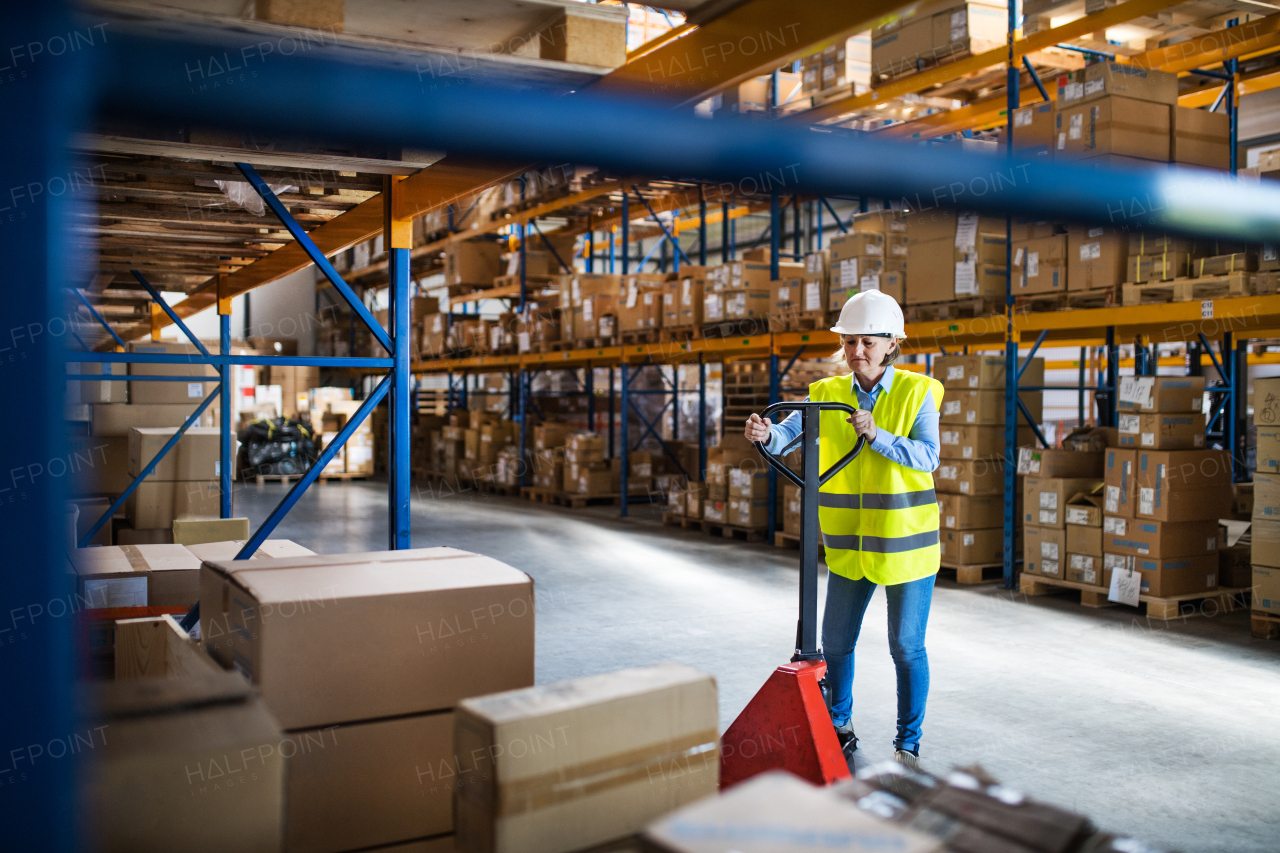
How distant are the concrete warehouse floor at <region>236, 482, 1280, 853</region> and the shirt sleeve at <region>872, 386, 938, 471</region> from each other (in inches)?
50.5

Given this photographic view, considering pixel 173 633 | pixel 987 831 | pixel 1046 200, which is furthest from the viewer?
pixel 173 633

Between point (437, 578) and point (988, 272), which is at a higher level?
point (988, 272)

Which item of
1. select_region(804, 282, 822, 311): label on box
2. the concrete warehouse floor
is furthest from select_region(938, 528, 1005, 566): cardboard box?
select_region(804, 282, 822, 311): label on box

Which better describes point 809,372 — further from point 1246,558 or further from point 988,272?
point 1246,558

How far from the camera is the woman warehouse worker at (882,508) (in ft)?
11.1

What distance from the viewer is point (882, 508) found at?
3.39m

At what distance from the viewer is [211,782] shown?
155cm

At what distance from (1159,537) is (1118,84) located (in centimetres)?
308

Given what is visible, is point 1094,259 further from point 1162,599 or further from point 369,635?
point 369,635

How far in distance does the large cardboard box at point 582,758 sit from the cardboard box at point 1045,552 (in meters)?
6.02

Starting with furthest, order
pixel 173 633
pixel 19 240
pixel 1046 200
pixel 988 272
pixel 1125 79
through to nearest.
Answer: pixel 988 272
pixel 1125 79
pixel 173 633
pixel 1046 200
pixel 19 240

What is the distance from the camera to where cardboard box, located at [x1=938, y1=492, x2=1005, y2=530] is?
7.75 metres

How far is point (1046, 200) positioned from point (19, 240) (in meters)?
1.63

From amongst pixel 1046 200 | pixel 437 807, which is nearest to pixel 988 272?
pixel 1046 200
